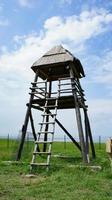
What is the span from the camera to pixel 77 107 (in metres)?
12.6

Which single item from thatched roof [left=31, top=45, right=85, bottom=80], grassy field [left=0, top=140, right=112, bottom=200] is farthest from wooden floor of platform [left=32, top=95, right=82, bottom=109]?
grassy field [left=0, top=140, right=112, bottom=200]

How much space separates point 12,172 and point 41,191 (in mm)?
3354

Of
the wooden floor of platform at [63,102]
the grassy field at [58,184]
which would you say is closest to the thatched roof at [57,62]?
the wooden floor of platform at [63,102]

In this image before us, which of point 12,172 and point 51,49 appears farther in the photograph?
point 51,49

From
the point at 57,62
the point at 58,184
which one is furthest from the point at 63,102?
the point at 58,184

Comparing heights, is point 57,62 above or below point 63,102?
above

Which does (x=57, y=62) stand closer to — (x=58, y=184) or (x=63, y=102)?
(x=63, y=102)

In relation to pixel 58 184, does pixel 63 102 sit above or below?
above

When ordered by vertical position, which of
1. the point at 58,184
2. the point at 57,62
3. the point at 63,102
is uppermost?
the point at 57,62

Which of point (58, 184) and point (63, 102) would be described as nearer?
point (58, 184)

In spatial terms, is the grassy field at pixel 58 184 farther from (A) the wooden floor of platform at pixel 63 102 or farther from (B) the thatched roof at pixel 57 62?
(B) the thatched roof at pixel 57 62

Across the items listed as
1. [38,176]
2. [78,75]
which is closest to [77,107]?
[78,75]

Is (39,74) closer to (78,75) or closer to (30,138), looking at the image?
(78,75)

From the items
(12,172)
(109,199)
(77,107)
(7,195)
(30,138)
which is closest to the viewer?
(109,199)
